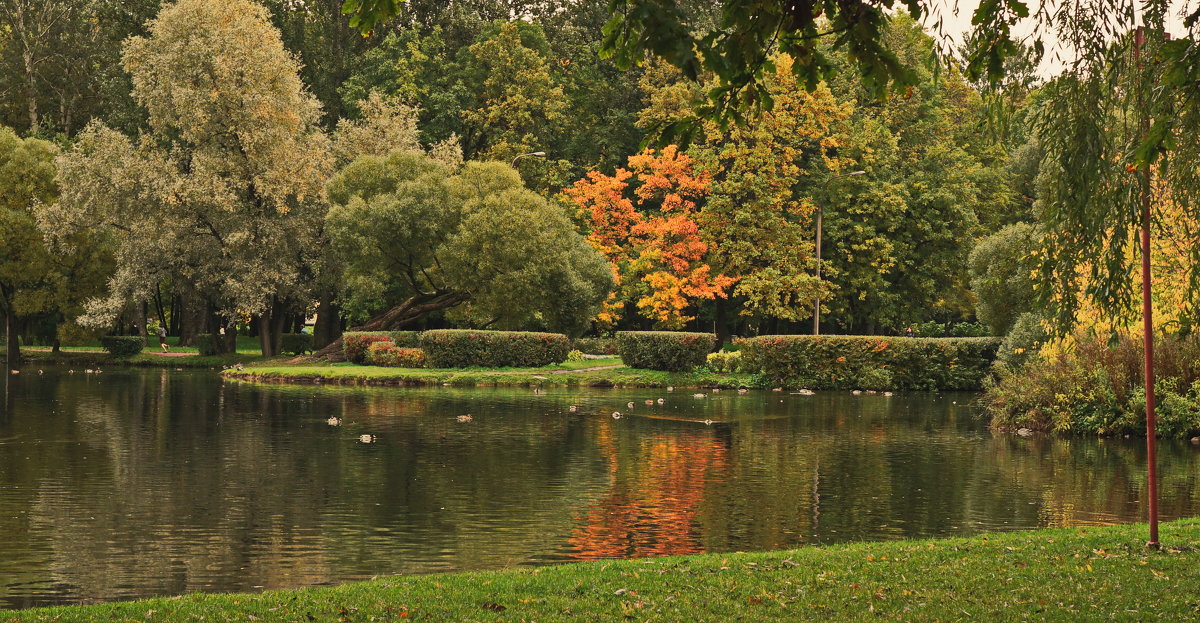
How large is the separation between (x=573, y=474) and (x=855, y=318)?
42.6 metres

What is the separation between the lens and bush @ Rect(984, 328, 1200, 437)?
2348 cm

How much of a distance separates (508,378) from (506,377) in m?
0.18

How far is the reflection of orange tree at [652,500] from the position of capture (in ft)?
40.1

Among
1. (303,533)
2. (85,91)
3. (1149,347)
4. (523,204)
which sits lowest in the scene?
(303,533)

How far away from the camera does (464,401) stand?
3241cm

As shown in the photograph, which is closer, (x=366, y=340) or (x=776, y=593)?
(x=776, y=593)

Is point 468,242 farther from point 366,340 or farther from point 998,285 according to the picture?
point 998,285

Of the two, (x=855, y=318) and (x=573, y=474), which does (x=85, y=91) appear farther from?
(x=573, y=474)

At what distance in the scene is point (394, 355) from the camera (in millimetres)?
42719

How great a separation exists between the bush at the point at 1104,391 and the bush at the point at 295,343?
41.6 metres

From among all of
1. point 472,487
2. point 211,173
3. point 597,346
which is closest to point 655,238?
point 597,346

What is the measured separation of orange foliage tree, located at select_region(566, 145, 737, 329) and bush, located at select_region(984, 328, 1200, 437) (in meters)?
24.1

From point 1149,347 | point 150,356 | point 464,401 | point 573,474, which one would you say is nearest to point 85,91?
point 150,356

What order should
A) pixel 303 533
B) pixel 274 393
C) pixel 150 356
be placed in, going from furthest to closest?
pixel 150 356
pixel 274 393
pixel 303 533
